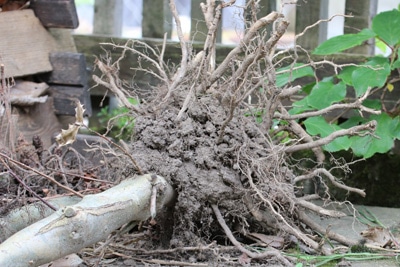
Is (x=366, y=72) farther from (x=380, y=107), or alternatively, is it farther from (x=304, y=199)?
(x=304, y=199)

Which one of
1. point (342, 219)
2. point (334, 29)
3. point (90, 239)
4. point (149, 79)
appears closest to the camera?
point (90, 239)

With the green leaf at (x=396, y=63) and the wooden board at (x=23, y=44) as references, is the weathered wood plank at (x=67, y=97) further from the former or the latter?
the green leaf at (x=396, y=63)

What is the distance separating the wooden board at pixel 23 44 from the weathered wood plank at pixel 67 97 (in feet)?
0.43

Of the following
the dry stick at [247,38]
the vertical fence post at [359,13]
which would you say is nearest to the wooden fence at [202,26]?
the vertical fence post at [359,13]

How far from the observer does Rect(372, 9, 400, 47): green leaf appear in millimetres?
3441

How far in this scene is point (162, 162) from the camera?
2.56 meters

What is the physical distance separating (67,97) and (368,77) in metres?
1.68

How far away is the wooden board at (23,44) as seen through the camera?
3.76m

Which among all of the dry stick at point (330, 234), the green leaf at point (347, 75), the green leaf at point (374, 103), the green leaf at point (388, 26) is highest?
the green leaf at point (388, 26)

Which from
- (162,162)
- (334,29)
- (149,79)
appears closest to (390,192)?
(149,79)

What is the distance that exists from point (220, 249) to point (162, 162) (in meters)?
0.38

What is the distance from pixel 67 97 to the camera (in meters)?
3.96

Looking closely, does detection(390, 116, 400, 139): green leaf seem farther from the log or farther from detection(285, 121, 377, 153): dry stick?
the log

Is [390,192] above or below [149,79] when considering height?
below
